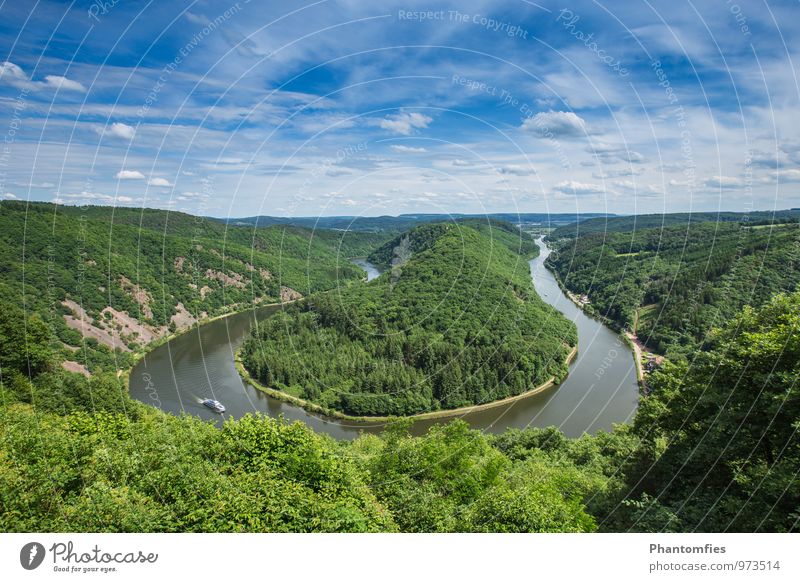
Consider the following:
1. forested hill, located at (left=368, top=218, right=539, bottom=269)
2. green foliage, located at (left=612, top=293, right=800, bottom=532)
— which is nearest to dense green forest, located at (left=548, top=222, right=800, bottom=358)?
forested hill, located at (left=368, top=218, right=539, bottom=269)

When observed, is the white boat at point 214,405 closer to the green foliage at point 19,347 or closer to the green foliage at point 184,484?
the green foliage at point 19,347

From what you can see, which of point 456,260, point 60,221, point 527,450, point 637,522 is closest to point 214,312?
point 60,221

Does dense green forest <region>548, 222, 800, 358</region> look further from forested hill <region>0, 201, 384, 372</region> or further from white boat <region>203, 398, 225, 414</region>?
forested hill <region>0, 201, 384, 372</region>

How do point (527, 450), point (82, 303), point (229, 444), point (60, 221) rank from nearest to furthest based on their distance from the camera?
point (229, 444) → point (527, 450) → point (82, 303) → point (60, 221)

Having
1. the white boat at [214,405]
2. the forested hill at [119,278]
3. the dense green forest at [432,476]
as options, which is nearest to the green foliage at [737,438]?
the dense green forest at [432,476]

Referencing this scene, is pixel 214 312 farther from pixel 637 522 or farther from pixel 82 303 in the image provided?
pixel 637 522

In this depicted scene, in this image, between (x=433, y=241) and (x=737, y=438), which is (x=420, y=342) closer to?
(x=433, y=241)
